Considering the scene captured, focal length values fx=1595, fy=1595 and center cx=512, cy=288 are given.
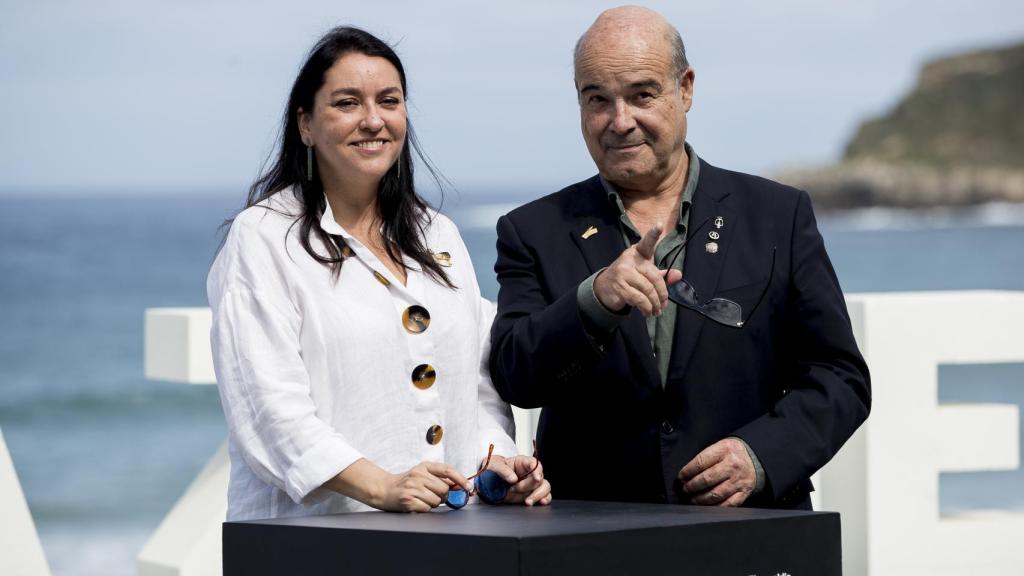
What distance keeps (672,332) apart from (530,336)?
0.86 ft

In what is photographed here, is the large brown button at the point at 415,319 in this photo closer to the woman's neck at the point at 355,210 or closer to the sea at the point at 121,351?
the woman's neck at the point at 355,210

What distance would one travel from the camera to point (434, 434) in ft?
8.83

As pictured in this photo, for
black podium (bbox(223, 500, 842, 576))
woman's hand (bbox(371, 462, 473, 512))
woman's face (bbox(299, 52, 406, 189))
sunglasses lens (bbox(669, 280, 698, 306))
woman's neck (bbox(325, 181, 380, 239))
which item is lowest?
black podium (bbox(223, 500, 842, 576))

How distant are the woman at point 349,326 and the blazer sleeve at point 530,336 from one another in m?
0.08

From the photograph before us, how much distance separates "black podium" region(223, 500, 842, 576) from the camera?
196 centimetres


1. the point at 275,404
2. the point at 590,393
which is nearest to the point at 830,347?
the point at 590,393

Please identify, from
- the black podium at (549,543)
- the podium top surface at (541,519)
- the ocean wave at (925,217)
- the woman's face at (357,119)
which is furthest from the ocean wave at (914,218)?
the black podium at (549,543)

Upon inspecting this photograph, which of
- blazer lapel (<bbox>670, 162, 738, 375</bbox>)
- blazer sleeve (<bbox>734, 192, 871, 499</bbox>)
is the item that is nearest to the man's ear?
blazer lapel (<bbox>670, 162, 738, 375</bbox>)

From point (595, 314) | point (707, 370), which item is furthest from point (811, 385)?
point (595, 314)

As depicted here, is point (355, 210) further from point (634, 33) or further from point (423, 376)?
point (634, 33)

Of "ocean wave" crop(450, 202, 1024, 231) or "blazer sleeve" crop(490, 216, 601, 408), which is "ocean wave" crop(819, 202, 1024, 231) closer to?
"ocean wave" crop(450, 202, 1024, 231)

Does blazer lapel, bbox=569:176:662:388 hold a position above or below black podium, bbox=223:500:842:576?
above

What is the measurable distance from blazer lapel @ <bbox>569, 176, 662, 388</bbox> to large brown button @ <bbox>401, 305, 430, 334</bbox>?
293 mm

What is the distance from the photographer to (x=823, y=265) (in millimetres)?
2676
